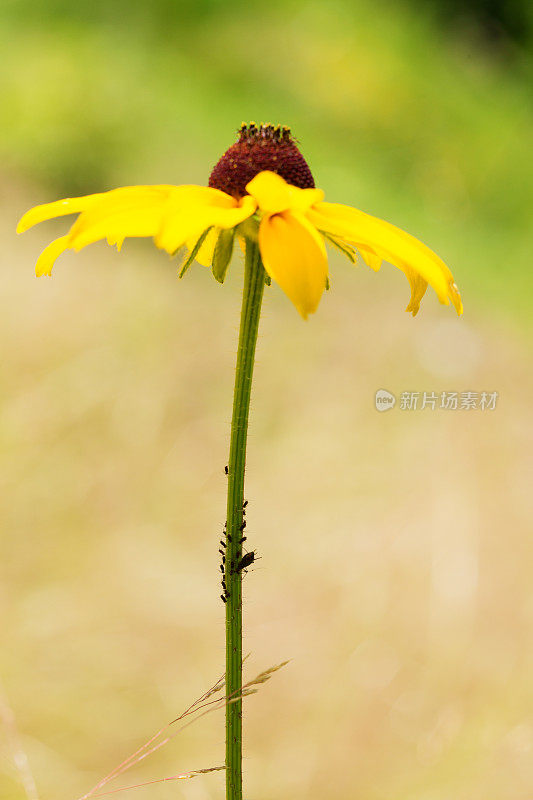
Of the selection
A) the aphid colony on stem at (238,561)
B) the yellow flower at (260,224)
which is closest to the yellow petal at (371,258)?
→ the yellow flower at (260,224)

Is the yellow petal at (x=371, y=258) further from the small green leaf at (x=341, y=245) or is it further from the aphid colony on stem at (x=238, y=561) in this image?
the aphid colony on stem at (x=238, y=561)

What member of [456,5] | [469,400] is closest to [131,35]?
[456,5]

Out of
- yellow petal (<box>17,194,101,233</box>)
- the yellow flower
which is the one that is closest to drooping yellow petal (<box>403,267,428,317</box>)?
the yellow flower

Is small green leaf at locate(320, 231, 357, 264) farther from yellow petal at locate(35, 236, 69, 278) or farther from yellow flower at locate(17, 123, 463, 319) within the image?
yellow petal at locate(35, 236, 69, 278)

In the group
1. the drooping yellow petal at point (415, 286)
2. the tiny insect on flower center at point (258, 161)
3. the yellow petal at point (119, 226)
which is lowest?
the yellow petal at point (119, 226)

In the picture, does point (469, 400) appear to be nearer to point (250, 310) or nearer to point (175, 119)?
point (250, 310)

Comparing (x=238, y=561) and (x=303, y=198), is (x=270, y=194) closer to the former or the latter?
(x=303, y=198)

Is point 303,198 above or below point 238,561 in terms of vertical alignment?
above

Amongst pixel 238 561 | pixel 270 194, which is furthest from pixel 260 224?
pixel 238 561
